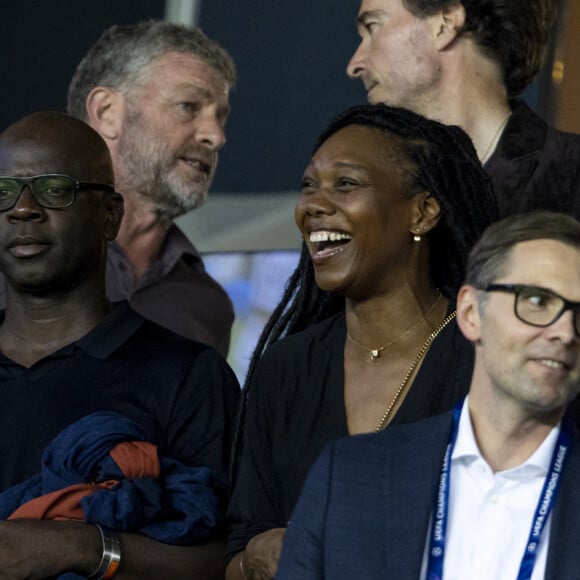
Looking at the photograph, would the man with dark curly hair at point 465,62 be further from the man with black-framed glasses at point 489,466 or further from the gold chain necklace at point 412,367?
the man with black-framed glasses at point 489,466

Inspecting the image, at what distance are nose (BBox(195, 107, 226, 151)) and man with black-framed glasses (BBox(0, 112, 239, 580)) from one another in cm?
136

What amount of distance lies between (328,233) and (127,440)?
672 mm

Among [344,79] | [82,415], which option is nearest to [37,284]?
[82,415]

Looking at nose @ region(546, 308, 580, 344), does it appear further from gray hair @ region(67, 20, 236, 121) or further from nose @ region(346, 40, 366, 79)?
gray hair @ region(67, 20, 236, 121)

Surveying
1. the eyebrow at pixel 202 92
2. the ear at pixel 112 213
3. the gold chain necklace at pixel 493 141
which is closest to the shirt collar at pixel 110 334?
the ear at pixel 112 213

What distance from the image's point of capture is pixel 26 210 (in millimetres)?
4152

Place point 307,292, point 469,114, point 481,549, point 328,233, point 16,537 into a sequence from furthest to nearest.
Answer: point 469,114 → point 307,292 → point 328,233 → point 16,537 → point 481,549

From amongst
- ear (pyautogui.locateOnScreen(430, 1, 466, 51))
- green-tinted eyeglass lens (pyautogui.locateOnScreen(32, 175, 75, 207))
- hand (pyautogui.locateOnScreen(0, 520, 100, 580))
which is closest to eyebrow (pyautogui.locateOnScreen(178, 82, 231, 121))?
ear (pyautogui.locateOnScreen(430, 1, 466, 51))

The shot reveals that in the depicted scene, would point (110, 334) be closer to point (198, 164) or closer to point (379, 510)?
point (379, 510)

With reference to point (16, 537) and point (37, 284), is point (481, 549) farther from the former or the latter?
point (37, 284)

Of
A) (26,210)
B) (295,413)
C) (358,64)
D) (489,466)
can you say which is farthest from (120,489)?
(358,64)

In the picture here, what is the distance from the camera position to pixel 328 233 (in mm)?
3973

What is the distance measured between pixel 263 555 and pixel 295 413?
15.6 inches

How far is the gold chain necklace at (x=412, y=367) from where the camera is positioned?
3807 millimetres
